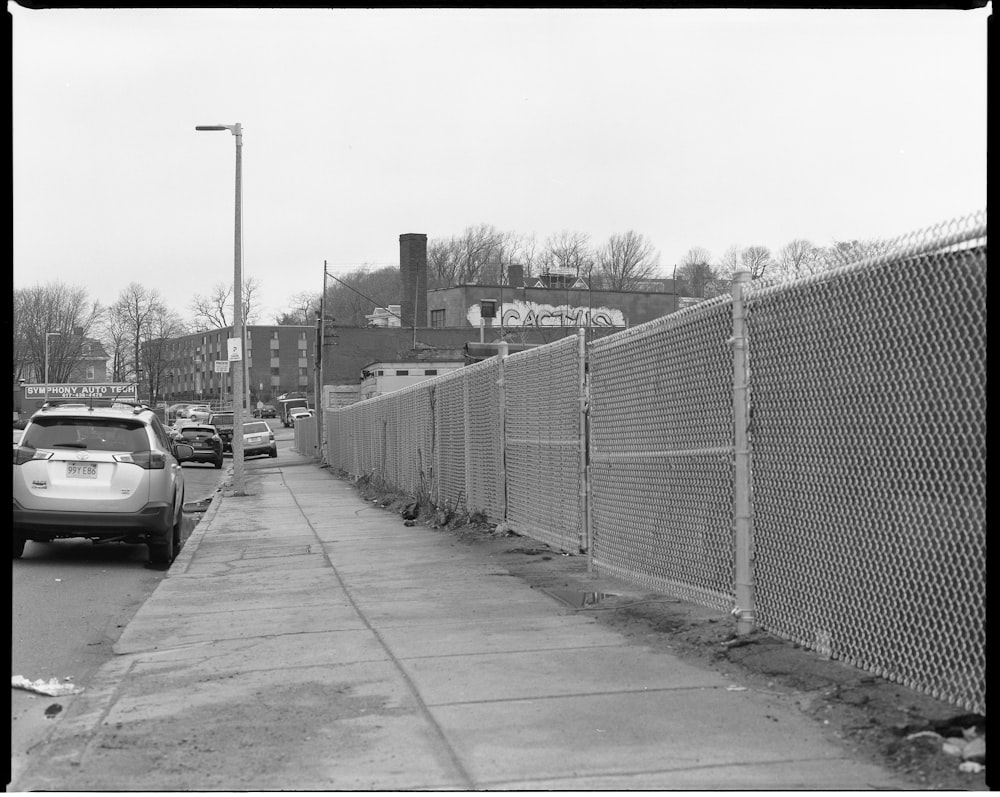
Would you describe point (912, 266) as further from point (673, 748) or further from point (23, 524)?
point (23, 524)

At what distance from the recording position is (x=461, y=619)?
7.76m

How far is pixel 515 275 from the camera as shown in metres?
73.6

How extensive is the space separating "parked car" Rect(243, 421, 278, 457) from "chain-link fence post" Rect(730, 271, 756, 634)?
43.3m

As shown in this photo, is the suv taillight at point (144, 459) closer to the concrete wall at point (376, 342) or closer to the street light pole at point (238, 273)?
the street light pole at point (238, 273)

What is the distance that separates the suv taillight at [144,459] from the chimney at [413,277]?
56.3m

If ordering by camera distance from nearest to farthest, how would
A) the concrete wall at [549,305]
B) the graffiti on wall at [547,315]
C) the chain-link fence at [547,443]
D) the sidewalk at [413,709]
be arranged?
the sidewalk at [413,709]
the chain-link fence at [547,443]
the graffiti on wall at [547,315]
the concrete wall at [549,305]

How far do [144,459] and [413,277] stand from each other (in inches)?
2260

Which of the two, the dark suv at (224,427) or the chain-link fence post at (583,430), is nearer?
the chain-link fence post at (583,430)

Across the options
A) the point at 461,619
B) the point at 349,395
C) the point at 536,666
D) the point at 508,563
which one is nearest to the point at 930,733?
the point at 536,666

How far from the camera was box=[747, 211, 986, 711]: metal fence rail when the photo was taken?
4.41 metres

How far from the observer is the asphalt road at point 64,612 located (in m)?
6.02

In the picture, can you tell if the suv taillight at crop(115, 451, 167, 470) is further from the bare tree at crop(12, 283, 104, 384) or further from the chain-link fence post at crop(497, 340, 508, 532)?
the bare tree at crop(12, 283, 104, 384)

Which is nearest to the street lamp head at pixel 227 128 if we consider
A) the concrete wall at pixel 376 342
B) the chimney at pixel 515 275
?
the concrete wall at pixel 376 342

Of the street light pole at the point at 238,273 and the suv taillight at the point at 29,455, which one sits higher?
the street light pole at the point at 238,273
